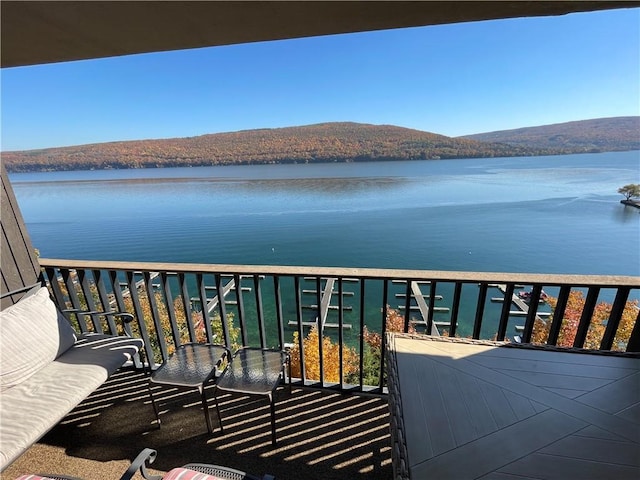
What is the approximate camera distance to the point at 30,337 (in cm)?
196

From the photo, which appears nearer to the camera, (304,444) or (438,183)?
(304,444)

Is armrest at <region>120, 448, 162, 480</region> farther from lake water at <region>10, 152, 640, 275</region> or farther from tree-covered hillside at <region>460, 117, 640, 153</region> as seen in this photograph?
tree-covered hillside at <region>460, 117, 640, 153</region>

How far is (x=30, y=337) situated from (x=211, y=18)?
2236mm

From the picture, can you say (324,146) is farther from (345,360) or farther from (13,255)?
(13,255)

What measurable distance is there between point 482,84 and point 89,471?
138ft

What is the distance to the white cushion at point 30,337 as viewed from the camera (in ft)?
6.07

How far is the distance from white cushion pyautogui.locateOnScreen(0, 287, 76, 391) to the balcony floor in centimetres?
48

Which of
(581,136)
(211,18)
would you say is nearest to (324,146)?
(581,136)

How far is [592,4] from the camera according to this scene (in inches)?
42.3

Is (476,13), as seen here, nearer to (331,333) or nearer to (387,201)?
(331,333)

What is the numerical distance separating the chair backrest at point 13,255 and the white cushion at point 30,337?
124mm

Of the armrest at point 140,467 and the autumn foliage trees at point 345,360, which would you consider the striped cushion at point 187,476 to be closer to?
the armrest at point 140,467

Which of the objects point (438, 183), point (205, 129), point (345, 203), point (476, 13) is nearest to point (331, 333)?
point (476, 13)

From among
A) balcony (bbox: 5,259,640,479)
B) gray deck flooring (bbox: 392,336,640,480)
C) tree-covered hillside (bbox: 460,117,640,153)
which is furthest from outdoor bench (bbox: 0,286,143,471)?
tree-covered hillside (bbox: 460,117,640,153)
